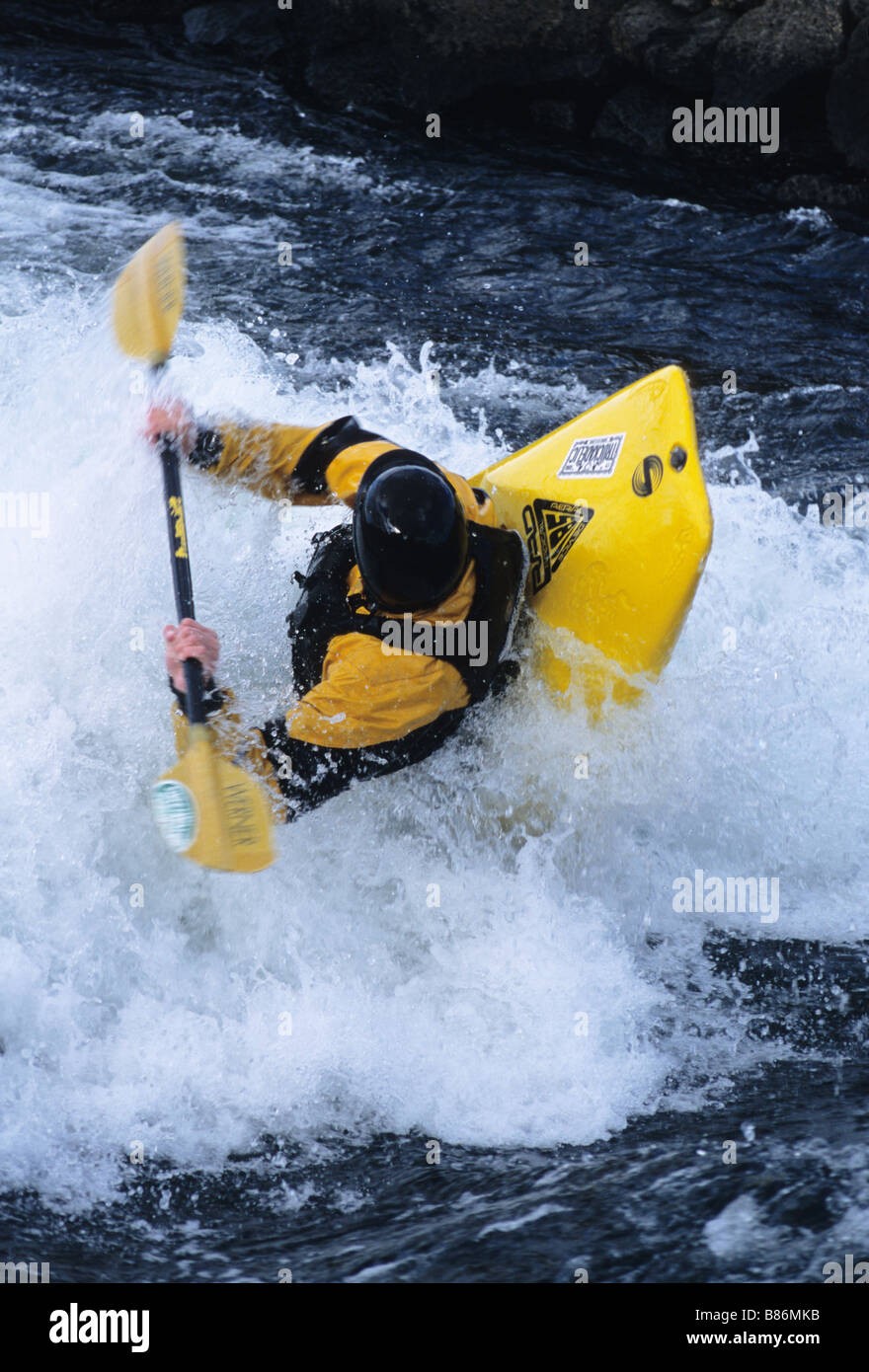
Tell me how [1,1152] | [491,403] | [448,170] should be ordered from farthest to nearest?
[448,170]
[491,403]
[1,1152]

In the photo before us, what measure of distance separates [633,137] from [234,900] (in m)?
7.02

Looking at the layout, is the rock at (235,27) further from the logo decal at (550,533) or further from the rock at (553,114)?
the logo decal at (550,533)

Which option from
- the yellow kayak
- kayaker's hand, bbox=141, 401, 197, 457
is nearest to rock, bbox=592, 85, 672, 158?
the yellow kayak

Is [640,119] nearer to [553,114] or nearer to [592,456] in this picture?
[553,114]

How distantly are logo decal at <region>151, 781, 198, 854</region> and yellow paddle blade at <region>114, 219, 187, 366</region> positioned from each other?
Answer: 1898mm

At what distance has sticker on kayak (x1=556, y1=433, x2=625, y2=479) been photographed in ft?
11.5

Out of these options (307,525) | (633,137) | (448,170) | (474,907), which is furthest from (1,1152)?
(633,137)

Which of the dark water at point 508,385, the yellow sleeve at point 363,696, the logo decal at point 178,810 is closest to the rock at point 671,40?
the dark water at point 508,385

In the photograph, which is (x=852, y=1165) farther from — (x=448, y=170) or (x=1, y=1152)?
(x=448, y=170)

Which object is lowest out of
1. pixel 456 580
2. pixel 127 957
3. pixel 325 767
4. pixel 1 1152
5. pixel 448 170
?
pixel 1 1152

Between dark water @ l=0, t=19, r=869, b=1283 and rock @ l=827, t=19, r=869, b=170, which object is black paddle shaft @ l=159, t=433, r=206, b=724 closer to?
dark water @ l=0, t=19, r=869, b=1283

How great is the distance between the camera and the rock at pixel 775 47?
776 cm

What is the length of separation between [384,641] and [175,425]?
1.31 m

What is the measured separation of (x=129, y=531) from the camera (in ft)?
13.6
